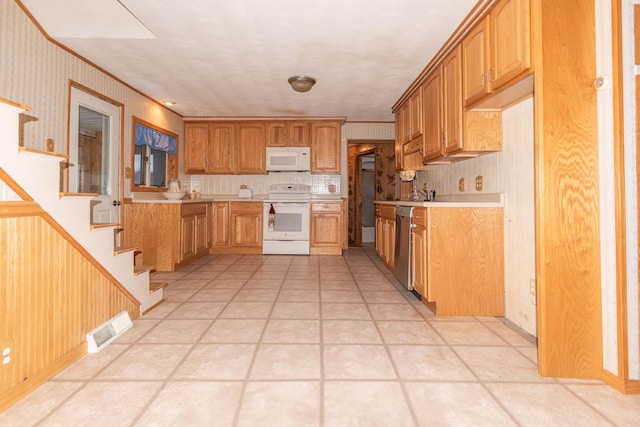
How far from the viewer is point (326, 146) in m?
5.39

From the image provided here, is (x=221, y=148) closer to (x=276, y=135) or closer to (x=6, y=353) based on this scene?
(x=276, y=135)

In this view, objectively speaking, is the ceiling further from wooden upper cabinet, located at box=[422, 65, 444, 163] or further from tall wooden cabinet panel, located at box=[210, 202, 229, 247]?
tall wooden cabinet panel, located at box=[210, 202, 229, 247]

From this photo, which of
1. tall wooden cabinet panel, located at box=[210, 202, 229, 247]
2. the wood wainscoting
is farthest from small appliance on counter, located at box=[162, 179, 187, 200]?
the wood wainscoting

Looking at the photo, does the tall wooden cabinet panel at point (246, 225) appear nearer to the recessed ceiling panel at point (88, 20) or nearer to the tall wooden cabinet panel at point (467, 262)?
the recessed ceiling panel at point (88, 20)

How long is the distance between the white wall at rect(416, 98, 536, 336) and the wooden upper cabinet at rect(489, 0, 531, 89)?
0.33m

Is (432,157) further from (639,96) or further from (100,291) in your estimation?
(100,291)

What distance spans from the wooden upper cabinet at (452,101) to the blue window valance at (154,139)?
145 inches

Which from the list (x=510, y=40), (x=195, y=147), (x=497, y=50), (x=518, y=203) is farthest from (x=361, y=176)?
(x=510, y=40)

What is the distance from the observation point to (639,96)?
4.69 feet

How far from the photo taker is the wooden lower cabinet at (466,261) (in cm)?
239

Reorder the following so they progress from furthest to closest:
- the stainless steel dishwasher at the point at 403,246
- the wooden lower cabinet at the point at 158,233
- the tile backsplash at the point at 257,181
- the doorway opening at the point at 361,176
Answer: the doorway opening at the point at 361,176
the tile backsplash at the point at 257,181
the wooden lower cabinet at the point at 158,233
the stainless steel dishwasher at the point at 403,246

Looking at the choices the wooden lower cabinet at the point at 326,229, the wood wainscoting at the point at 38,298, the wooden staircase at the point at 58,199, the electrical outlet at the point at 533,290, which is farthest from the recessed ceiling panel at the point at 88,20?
the electrical outlet at the point at 533,290

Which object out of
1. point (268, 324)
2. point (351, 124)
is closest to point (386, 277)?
point (268, 324)

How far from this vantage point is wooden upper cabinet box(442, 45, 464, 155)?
2580 millimetres
